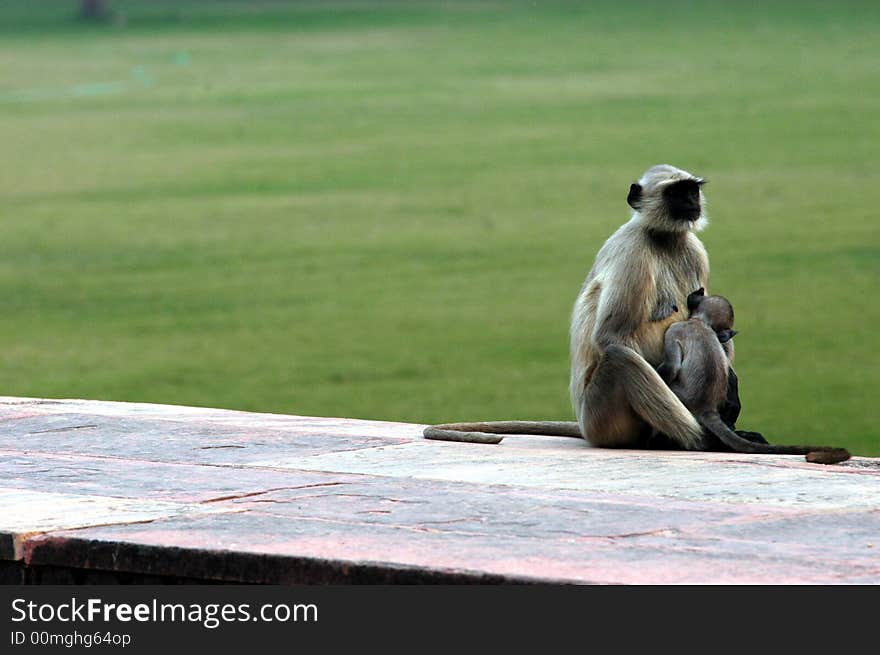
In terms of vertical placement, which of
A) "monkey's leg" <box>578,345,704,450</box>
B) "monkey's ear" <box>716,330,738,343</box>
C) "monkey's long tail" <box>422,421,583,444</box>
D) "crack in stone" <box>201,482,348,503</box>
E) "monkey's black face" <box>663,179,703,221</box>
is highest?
"monkey's black face" <box>663,179,703,221</box>

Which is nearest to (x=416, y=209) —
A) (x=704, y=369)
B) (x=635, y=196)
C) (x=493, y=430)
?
(x=493, y=430)

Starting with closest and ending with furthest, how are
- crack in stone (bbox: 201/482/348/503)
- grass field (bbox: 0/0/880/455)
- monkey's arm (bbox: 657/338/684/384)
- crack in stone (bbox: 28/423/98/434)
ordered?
crack in stone (bbox: 201/482/348/503) → monkey's arm (bbox: 657/338/684/384) → crack in stone (bbox: 28/423/98/434) → grass field (bbox: 0/0/880/455)

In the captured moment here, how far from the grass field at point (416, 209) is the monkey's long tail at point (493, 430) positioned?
2.95 metres

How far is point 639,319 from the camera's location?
5734 mm

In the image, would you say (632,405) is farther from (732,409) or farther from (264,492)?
(264,492)

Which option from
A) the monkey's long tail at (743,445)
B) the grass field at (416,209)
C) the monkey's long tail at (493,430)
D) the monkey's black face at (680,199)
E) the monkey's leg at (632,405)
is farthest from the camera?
the grass field at (416,209)

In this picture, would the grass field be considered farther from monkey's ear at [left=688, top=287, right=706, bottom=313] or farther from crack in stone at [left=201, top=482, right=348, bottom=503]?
crack in stone at [left=201, top=482, right=348, bottom=503]

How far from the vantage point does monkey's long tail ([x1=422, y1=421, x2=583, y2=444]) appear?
19.7 feet

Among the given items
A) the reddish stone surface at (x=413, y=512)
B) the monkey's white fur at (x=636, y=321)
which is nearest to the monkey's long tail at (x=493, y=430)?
the reddish stone surface at (x=413, y=512)

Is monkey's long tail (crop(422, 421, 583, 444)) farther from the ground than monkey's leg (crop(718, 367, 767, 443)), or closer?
closer

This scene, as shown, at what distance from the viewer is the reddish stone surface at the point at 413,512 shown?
3.90 m

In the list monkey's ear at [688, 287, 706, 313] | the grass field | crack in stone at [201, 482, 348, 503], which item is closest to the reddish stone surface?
crack in stone at [201, 482, 348, 503]

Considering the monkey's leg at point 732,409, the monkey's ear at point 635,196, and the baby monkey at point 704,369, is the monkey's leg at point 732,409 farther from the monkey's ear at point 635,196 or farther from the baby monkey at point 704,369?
the monkey's ear at point 635,196

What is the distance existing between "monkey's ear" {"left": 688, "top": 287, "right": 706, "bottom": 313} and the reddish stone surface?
1.75 feet
